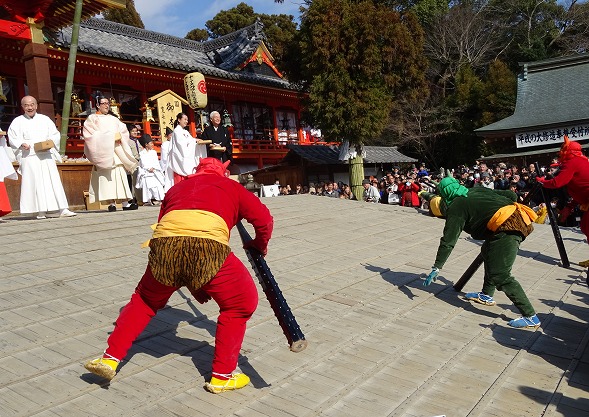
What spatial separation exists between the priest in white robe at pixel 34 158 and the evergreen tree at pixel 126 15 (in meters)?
28.1

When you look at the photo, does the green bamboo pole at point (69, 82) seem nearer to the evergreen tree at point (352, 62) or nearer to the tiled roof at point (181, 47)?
the tiled roof at point (181, 47)

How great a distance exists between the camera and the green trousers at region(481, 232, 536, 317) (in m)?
4.57

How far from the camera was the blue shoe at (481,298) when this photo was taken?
5258 millimetres

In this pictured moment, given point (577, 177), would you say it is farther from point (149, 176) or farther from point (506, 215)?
point (149, 176)

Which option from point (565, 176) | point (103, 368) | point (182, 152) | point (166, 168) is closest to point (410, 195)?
point (166, 168)

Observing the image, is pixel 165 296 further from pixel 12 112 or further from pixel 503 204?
pixel 12 112

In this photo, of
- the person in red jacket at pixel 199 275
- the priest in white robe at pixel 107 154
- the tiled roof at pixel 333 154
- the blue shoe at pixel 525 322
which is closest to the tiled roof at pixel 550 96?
the tiled roof at pixel 333 154

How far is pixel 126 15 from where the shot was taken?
3362 cm

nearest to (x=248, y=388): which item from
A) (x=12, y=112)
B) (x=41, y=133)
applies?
(x=41, y=133)

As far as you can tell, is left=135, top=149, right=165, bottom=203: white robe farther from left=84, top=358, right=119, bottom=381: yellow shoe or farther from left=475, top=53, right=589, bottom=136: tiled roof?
left=475, top=53, right=589, bottom=136: tiled roof

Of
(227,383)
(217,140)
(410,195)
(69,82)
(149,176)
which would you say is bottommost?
(227,383)

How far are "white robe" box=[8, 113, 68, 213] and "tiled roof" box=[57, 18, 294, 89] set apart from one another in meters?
8.99

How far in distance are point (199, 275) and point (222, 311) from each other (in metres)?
0.29

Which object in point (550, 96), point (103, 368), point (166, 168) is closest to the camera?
point (103, 368)
